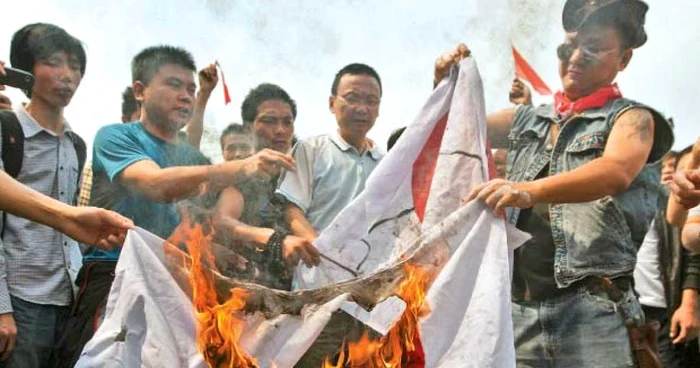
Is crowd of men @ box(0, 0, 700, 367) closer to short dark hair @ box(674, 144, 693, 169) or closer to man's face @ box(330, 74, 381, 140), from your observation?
man's face @ box(330, 74, 381, 140)

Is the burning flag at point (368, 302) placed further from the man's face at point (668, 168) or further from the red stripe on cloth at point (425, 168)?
the man's face at point (668, 168)

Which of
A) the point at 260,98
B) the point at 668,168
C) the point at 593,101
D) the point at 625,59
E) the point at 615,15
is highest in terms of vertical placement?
the point at 615,15

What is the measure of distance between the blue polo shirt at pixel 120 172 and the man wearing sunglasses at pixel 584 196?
1.22 metres

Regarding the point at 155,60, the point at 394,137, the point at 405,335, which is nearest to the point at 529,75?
the point at 394,137

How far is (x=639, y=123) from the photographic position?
12.2ft

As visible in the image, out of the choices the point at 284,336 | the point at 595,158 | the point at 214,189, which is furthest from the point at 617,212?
the point at 214,189

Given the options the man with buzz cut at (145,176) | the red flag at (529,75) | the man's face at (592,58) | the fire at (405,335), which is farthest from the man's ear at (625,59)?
the man with buzz cut at (145,176)

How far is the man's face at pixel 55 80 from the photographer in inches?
177

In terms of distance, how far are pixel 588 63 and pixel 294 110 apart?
1.58 m

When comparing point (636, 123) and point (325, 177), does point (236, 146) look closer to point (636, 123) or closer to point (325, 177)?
point (325, 177)

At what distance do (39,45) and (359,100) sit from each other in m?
1.47

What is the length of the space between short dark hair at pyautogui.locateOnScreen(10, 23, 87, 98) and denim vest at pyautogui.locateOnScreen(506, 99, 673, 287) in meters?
2.11

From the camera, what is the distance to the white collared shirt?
436 centimetres

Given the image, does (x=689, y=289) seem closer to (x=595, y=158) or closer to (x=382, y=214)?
(x=595, y=158)
